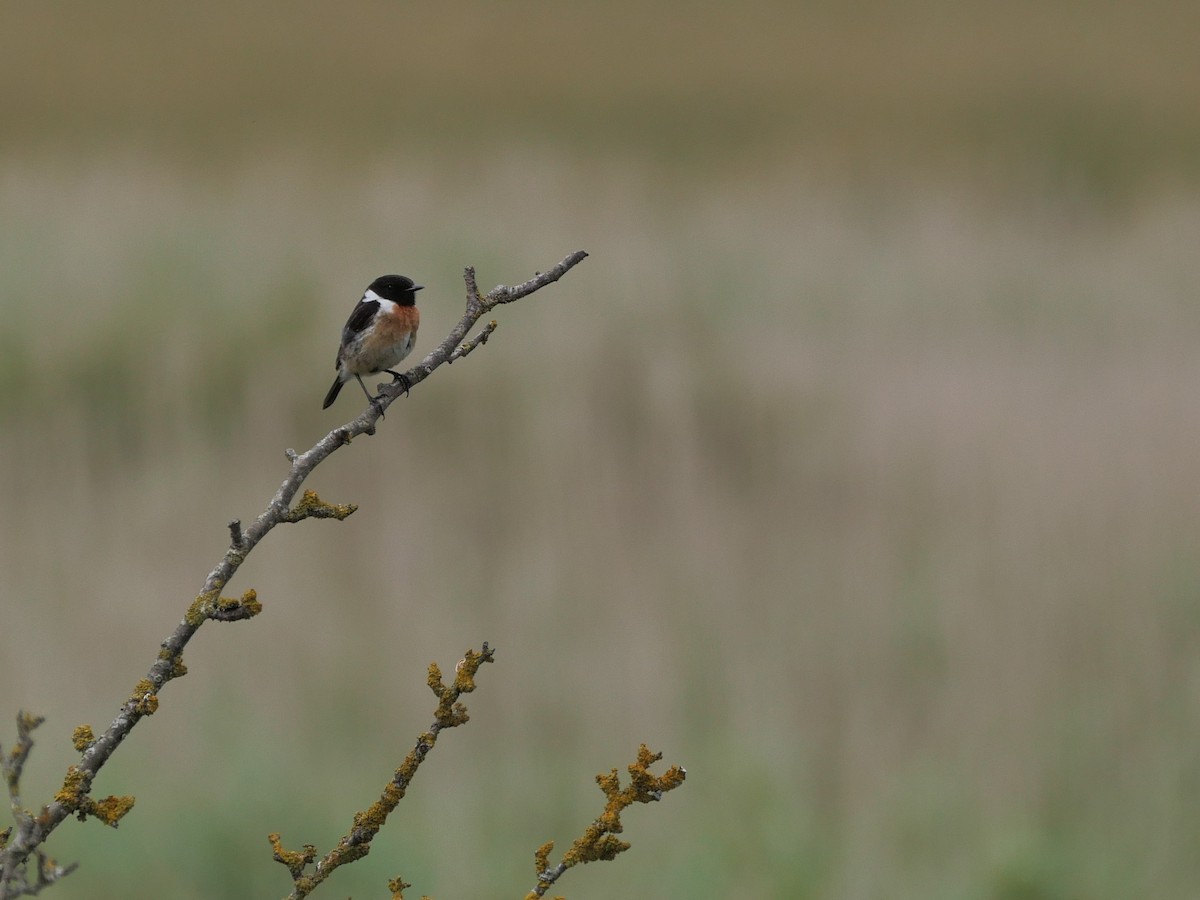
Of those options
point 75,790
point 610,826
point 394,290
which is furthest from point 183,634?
point 394,290

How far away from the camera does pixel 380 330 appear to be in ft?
10.4

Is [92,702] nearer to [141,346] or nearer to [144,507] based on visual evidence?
[144,507]

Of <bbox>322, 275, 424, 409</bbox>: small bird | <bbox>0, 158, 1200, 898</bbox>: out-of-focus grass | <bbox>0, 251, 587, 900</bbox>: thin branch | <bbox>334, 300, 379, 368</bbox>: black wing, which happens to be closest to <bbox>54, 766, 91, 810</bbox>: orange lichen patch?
<bbox>0, 251, 587, 900</bbox>: thin branch

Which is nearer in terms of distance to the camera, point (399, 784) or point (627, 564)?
point (399, 784)

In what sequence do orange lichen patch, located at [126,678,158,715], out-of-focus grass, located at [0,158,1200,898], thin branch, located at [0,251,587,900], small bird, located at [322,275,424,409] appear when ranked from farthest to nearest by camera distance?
out-of-focus grass, located at [0,158,1200,898], small bird, located at [322,275,424,409], orange lichen patch, located at [126,678,158,715], thin branch, located at [0,251,587,900]

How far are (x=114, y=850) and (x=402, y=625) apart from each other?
1.33 m

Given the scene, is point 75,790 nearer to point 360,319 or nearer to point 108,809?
point 108,809

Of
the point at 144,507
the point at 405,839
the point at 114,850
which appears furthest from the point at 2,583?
the point at 405,839

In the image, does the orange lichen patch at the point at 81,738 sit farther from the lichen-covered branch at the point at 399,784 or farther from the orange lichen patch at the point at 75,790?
the lichen-covered branch at the point at 399,784

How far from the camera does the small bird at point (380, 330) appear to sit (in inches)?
125

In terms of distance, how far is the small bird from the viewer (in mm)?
3168

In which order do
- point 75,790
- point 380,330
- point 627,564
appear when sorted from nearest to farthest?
point 75,790 → point 380,330 → point 627,564

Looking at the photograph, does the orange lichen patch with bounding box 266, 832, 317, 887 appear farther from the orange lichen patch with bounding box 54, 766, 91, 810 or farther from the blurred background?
the blurred background

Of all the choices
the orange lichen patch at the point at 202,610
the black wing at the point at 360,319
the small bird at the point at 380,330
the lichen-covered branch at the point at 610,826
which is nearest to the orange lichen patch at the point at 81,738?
the orange lichen patch at the point at 202,610
